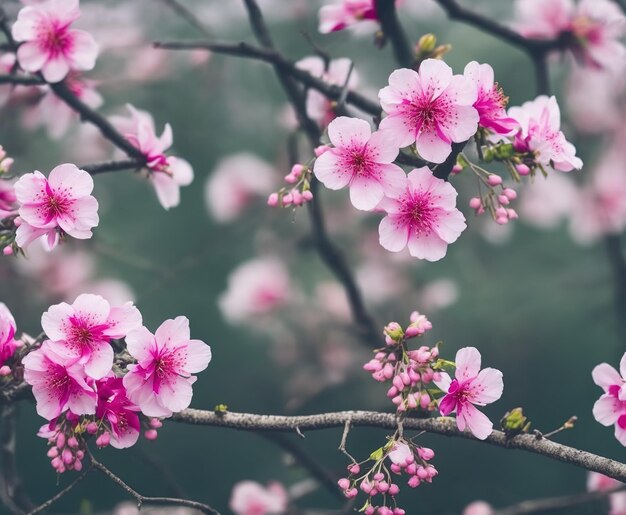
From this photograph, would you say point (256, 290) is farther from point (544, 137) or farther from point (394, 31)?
point (544, 137)

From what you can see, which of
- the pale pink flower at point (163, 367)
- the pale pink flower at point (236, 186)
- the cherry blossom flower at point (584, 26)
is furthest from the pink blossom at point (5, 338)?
the pale pink flower at point (236, 186)

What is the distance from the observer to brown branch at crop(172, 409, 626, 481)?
0.90 metres

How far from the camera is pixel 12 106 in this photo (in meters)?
1.69

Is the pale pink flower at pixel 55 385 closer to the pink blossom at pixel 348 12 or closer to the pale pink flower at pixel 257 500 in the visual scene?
the pink blossom at pixel 348 12

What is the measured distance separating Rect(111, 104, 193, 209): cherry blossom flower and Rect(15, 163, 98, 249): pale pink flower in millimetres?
248

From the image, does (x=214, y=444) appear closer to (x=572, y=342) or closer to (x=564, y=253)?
(x=572, y=342)

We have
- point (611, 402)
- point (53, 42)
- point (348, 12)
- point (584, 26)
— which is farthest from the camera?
point (584, 26)

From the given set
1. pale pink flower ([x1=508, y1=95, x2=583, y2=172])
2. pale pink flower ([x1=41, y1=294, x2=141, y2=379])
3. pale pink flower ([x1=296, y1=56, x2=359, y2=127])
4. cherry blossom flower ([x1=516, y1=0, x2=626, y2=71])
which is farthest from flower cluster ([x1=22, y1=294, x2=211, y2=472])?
cherry blossom flower ([x1=516, y1=0, x2=626, y2=71])

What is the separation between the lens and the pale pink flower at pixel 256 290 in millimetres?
2379

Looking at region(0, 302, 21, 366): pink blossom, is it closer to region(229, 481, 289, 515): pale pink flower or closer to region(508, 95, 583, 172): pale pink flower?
region(508, 95, 583, 172): pale pink flower

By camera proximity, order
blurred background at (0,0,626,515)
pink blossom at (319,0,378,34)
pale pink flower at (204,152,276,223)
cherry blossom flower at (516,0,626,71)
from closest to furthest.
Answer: pink blossom at (319,0,378,34) < cherry blossom flower at (516,0,626,71) < blurred background at (0,0,626,515) < pale pink flower at (204,152,276,223)

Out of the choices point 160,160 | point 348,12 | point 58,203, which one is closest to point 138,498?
point 58,203

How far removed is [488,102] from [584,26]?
69 cm

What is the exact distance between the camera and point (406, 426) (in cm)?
93
